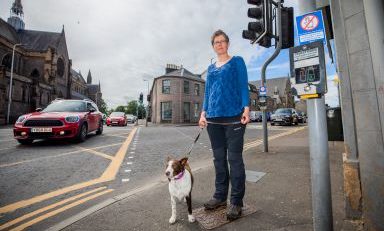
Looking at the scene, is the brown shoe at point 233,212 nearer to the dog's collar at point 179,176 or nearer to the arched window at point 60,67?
the dog's collar at point 179,176

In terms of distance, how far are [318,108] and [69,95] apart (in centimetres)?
5405

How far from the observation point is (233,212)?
2.65 meters

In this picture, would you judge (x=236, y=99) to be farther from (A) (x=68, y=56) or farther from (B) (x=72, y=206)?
(A) (x=68, y=56)

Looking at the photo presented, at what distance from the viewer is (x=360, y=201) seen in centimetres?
246

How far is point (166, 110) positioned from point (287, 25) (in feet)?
105

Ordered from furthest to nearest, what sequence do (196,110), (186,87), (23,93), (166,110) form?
(196,110), (186,87), (166,110), (23,93)

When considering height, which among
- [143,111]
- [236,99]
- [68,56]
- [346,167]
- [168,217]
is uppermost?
[68,56]

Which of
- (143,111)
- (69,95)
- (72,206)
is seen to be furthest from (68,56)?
(72,206)

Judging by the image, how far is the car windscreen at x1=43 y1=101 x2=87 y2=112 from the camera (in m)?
9.23

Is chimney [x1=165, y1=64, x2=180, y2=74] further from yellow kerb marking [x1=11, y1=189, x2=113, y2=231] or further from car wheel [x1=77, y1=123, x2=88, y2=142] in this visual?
yellow kerb marking [x1=11, y1=189, x2=113, y2=231]

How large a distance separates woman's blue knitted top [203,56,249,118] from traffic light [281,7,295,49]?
1274 millimetres

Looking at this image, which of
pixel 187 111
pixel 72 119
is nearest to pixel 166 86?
pixel 187 111

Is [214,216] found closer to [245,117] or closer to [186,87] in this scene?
[245,117]

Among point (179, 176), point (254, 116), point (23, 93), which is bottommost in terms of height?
point (179, 176)
